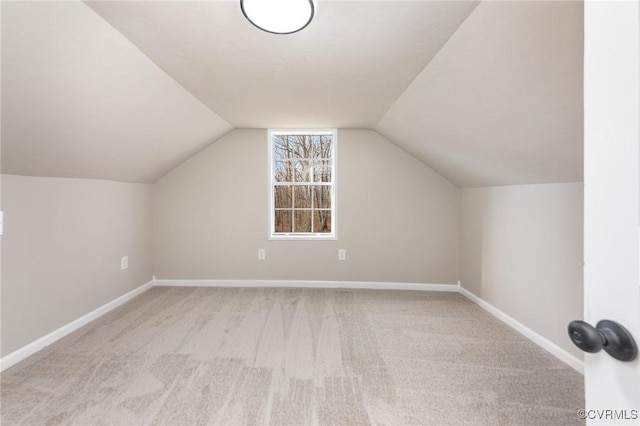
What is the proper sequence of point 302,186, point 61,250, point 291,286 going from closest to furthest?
point 61,250
point 291,286
point 302,186

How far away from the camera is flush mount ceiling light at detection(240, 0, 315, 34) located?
4.13 feet

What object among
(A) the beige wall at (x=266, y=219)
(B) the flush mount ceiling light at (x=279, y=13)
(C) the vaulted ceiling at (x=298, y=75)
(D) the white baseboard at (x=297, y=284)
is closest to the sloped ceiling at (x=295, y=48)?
(C) the vaulted ceiling at (x=298, y=75)

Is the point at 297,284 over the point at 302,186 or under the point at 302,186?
under

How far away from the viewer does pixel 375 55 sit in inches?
70.2

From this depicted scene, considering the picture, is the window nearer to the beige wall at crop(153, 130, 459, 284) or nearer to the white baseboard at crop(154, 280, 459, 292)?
the beige wall at crop(153, 130, 459, 284)

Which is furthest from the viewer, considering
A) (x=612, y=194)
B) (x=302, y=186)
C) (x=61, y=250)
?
(x=302, y=186)

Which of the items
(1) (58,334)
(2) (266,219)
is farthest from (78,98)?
(2) (266,219)

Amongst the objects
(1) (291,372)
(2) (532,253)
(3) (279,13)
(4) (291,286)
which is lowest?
(1) (291,372)

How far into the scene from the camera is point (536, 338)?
7.32 feet

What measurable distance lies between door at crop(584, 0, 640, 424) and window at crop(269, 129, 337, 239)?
10.5 ft

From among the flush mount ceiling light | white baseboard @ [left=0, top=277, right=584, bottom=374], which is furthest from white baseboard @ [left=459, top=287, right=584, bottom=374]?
the flush mount ceiling light

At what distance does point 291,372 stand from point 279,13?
196 centimetres

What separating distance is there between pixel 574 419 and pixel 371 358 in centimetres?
107

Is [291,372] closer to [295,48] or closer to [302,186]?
[295,48]
